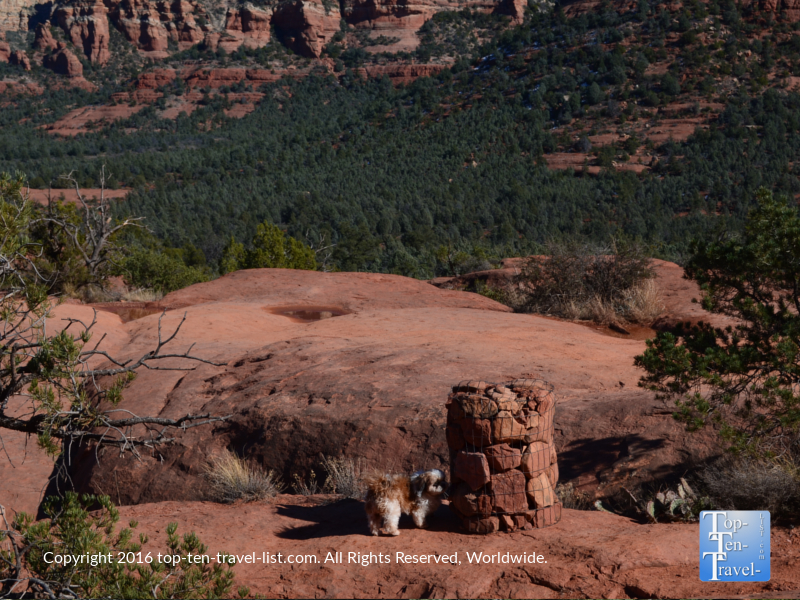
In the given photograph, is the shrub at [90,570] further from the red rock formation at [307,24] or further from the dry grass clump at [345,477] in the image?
the red rock formation at [307,24]

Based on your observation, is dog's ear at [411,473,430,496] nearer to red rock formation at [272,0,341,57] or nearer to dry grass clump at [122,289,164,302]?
dry grass clump at [122,289,164,302]

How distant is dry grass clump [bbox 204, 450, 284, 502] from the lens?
643cm

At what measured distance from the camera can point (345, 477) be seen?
251 inches

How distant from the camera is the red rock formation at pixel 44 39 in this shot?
95.4 m

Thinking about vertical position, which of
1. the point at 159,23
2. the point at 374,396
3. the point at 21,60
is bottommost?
the point at 374,396

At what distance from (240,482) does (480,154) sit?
48.2 meters

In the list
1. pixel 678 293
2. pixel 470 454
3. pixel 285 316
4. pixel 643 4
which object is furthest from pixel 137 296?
pixel 643 4

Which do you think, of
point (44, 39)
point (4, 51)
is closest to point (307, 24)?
point (44, 39)

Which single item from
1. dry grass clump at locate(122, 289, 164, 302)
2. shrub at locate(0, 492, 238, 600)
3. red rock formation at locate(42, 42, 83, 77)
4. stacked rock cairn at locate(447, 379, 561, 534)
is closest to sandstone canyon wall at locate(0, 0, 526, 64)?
red rock formation at locate(42, 42, 83, 77)

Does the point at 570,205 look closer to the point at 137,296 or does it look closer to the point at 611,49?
the point at 611,49

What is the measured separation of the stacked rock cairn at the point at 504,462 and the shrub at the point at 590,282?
914 cm

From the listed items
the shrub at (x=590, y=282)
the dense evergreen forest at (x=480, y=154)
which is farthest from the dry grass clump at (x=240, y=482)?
the dense evergreen forest at (x=480, y=154)

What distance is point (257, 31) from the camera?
92688 mm

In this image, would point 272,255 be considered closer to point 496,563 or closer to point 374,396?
point 374,396
